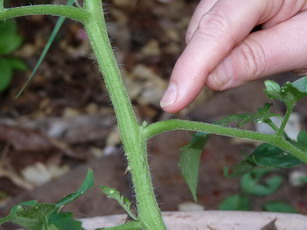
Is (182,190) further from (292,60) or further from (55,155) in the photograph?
(292,60)

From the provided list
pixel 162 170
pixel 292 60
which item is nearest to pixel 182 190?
pixel 162 170

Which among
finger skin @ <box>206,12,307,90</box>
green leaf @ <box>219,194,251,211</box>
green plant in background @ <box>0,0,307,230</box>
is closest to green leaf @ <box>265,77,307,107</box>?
green plant in background @ <box>0,0,307,230</box>

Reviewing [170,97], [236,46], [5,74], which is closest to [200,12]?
[236,46]

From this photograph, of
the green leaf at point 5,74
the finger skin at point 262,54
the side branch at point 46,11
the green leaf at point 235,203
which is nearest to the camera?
the side branch at point 46,11

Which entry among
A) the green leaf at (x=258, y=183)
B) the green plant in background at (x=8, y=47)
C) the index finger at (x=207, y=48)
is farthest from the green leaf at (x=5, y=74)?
the index finger at (x=207, y=48)

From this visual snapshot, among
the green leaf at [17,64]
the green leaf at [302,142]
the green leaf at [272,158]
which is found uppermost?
the green leaf at [17,64]

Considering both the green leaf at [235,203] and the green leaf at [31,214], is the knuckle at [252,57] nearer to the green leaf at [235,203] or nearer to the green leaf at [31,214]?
the green leaf at [31,214]

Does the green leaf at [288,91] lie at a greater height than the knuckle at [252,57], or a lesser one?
lesser
